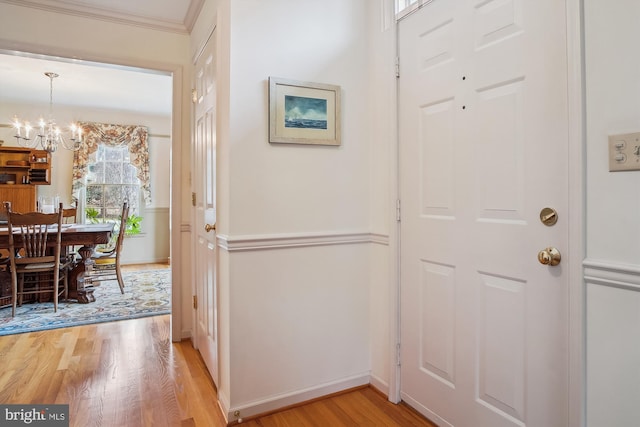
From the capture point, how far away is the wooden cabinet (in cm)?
536

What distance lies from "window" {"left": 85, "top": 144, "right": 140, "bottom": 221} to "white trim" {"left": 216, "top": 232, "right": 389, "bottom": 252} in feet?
16.4

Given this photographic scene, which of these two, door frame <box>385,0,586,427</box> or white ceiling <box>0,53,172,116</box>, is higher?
white ceiling <box>0,53,172,116</box>

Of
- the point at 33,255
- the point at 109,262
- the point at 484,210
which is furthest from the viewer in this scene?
the point at 109,262

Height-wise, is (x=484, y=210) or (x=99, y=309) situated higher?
(x=484, y=210)

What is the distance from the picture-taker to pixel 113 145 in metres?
6.06

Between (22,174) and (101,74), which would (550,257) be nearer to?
(101,74)

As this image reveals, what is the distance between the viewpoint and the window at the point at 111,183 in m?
5.98

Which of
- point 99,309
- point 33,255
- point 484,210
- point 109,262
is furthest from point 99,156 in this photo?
point 484,210

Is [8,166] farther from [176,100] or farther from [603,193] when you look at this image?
[603,193]

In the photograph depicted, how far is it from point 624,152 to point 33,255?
A: 15.0 feet

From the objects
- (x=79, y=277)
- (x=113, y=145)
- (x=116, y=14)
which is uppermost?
(x=116, y=14)

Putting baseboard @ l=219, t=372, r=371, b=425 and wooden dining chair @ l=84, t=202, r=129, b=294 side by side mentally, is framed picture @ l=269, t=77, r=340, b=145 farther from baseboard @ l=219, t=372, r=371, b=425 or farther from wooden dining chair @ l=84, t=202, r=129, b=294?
wooden dining chair @ l=84, t=202, r=129, b=294

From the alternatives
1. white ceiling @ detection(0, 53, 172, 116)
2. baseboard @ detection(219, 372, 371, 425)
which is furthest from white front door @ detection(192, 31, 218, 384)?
white ceiling @ detection(0, 53, 172, 116)

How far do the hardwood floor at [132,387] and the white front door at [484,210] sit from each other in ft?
1.19
